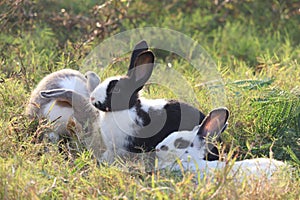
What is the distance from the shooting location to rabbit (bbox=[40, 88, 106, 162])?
4.40m

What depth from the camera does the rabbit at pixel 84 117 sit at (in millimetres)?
4402

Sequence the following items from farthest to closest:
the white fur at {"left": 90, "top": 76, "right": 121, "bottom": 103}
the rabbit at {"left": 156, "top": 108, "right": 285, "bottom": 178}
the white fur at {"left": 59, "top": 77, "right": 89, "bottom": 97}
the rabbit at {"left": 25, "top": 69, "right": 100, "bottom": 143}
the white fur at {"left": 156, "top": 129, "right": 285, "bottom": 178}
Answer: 1. the white fur at {"left": 59, "top": 77, "right": 89, "bottom": 97}
2. the rabbit at {"left": 25, "top": 69, "right": 100, "bottom": 143}
3. the white fur at {"left": 90, "top": 76, "right": 121, "bottom": 103}
4. the rabbit at {"left": 156, "top": 108, "right": 285, "bottom": 178}
5. the white fur at {"left": 156, "top": 129, "right": 285, "bottom": 178}

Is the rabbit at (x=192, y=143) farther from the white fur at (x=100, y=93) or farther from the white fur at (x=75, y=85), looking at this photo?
the white fur at (x=75, y=85)

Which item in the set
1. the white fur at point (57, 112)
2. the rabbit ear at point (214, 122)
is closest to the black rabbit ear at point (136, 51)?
the white fur at point (57, 112)

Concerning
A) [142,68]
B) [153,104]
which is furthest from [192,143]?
[142,68]

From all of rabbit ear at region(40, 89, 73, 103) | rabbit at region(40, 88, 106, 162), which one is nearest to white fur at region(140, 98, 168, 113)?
rabbit at region(40, 88, 106, 162)

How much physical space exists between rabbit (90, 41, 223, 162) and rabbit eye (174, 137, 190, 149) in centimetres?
21

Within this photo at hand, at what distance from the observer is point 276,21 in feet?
24.3

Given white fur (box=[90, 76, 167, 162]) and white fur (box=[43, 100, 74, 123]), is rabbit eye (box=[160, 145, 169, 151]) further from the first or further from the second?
white fur (box=[43, 100, 74, 123])

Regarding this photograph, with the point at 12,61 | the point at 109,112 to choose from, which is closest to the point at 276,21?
the point at 12,61

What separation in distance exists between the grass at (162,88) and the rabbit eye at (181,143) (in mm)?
256

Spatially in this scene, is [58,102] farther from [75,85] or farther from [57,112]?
[75,85]

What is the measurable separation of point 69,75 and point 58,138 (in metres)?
0.49

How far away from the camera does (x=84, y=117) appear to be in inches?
179
